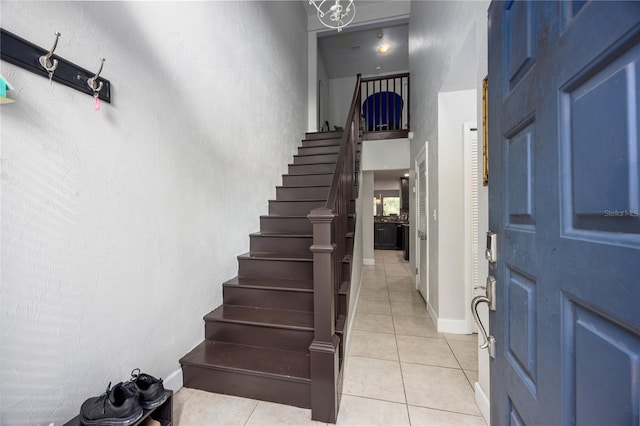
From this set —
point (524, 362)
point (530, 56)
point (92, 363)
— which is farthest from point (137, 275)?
point (530, 56)

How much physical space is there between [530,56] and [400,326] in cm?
266

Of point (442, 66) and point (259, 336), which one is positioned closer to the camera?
point (259, 336)

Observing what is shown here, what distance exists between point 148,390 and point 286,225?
1.77 meters

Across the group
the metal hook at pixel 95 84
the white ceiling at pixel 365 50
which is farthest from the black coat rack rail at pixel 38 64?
the white ceiling at pixel 365 50

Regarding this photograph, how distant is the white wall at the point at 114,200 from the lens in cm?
96

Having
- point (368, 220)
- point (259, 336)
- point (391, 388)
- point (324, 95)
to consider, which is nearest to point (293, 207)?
point (259, 336)

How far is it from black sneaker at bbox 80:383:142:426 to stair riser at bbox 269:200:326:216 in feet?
A: 6.66

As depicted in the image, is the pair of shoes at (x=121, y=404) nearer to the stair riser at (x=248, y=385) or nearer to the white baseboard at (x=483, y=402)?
the stair riser at (x=248, y=385)

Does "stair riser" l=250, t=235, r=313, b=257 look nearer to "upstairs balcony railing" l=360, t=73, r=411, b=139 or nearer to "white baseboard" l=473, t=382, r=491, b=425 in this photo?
"white baseboard" l=473, t=382, r=491, b=425

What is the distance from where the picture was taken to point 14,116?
0.93 meters

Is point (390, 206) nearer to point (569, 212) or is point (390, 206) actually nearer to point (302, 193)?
point (302, 193)

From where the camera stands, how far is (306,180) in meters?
3.37

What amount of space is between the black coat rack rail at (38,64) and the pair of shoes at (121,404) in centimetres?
134

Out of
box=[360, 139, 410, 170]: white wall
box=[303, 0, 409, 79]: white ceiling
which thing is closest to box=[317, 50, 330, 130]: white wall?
box=[303, 0, 409, 79]: white ceiling
